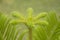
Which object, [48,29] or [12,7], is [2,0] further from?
[48,29]

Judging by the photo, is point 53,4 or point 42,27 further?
point 53,4

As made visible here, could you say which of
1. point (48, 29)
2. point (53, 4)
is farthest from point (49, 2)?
point (48, 29)

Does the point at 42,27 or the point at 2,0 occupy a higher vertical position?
the point at 2,0

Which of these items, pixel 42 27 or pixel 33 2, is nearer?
pixel 42 27

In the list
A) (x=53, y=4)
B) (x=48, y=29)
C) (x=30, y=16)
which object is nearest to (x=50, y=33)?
(x=48, y=29)

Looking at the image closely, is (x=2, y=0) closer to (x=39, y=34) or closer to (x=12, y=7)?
(x=12, y=7)

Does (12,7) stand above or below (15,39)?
above

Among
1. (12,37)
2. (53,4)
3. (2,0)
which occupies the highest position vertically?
(2,0)
